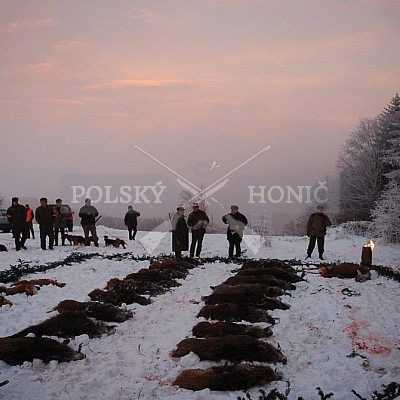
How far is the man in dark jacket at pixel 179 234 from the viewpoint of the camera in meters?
17.5

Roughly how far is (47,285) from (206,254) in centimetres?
882

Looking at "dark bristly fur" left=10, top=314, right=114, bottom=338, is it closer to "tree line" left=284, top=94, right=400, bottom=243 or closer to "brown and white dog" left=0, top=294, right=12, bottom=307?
"brown and white dog" left=0, top=294, right=12, bottom=307

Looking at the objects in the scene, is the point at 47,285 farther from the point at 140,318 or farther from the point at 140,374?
the point at 140,374

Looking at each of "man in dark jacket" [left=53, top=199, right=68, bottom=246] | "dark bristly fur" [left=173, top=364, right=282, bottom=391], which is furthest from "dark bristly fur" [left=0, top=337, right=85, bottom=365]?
"man in dark jacket" [left=53, top=199, right=68, bottom=246]

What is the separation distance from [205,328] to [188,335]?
14.6 inches

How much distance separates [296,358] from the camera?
6281mm

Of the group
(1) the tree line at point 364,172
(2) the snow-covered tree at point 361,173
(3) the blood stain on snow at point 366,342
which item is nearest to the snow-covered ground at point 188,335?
(3) the blood stain on snow at point 366,342

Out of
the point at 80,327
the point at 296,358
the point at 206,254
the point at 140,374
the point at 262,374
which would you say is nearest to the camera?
the point at 262,374

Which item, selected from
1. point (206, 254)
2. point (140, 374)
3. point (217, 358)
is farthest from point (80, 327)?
point (206, 254)

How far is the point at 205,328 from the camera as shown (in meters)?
7.12

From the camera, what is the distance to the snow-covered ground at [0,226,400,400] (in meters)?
5.36

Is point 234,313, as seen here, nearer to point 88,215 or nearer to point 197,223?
point 197,223

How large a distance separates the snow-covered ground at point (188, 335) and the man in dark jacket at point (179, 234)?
4930mm

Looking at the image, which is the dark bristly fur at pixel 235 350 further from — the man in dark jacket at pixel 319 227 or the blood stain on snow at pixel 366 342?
the man in dark jacket at pixel 319 227
